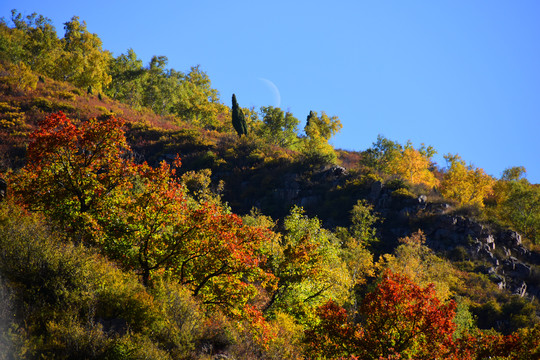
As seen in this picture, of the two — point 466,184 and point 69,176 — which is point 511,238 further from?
point 69,176

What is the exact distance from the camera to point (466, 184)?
5822 centimetres

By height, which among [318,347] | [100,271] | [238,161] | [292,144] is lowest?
[318,347]

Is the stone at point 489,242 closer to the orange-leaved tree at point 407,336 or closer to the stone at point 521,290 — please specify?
the stone at point 521,290

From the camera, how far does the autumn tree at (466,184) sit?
58.2 metres

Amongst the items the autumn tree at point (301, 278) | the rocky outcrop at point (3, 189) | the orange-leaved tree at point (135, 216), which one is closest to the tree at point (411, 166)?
the autumn tree at point (301, 278)

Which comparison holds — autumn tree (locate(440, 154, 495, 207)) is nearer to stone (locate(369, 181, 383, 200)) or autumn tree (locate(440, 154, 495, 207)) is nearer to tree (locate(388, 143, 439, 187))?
tree (locate(388, 143, 439, 187))

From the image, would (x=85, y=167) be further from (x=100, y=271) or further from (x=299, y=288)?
(x=299, y=288)

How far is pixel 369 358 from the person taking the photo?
12289 millimetres

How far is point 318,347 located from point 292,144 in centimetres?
5920

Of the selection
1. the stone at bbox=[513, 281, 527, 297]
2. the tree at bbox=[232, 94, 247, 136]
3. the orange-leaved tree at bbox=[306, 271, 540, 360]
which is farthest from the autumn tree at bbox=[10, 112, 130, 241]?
the tree at bbox=[232, 94, 247, 136]

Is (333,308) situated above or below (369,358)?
above

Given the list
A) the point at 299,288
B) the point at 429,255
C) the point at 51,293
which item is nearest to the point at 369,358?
the point at 299,288

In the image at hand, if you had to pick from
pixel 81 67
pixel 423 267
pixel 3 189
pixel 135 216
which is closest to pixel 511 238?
pixel 423 267

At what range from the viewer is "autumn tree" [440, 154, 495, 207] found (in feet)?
191
